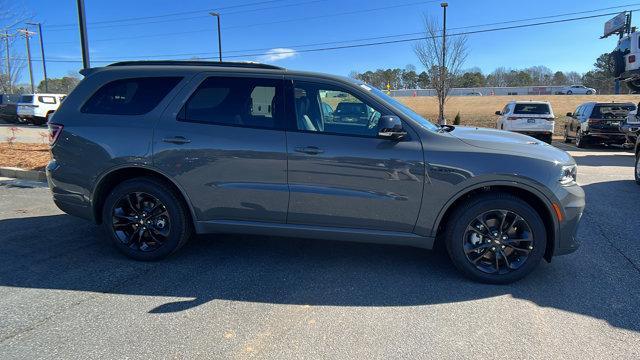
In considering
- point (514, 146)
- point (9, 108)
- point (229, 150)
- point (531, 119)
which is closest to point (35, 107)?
point (9, 108)

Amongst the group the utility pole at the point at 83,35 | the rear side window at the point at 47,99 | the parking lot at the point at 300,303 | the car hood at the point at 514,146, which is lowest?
the parking lot at the point at 300,303

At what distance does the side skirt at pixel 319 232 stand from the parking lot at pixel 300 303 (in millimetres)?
332

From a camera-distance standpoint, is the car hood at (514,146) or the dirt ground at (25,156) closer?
the car hood at (514,146)

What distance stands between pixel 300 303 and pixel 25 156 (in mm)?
9503

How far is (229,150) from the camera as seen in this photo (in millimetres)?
4172

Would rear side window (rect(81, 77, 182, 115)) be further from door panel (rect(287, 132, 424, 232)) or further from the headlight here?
the headlight

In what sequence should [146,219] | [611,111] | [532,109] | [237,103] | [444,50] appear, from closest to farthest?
[237,103]
[146,219]
[611,111]
[532,109]
[444,50]

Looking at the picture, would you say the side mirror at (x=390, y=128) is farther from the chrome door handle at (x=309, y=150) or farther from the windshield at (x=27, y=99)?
the windshield at (x=27, y=99)

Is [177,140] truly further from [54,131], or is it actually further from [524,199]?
[524,199]

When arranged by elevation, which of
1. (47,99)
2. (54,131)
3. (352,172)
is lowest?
(352,172)

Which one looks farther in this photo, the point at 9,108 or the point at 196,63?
the point at 9,108

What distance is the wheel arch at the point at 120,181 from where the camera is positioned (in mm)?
4379

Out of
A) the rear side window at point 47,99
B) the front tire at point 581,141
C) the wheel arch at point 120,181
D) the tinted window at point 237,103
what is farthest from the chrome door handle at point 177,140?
Answer: the rear side window at point 47,99

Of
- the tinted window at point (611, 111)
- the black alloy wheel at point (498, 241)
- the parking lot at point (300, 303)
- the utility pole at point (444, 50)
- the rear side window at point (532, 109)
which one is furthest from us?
the utility pole at point (444, 50)
